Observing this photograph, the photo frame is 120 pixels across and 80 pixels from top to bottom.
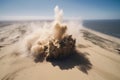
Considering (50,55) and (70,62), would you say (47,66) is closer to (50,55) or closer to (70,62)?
(50,55)

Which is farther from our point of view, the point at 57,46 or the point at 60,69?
the point at 57,46

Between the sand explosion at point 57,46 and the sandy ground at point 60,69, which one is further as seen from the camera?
the sand explosion at point 57,46

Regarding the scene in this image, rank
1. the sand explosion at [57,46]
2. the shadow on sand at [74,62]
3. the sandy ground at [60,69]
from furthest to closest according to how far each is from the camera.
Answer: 1. the sand explosion at [57,46]
2. the shadow on sand at [74,62]
3. the sandy ground at [60,69]

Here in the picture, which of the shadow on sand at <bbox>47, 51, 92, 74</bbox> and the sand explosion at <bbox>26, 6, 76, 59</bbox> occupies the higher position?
the sand explosion at <bbox>26, 6, 76, 59</bbox>

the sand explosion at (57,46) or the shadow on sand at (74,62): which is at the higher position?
the sand explosion at (57,46)

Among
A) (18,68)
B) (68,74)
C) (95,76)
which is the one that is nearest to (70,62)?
(68,74)

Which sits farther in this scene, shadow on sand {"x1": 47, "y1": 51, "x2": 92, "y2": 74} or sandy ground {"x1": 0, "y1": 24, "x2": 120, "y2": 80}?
shadow on sand {"x1": 47, "y1": 51, "x2": 92, "y2": 74}

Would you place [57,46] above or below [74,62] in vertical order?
above

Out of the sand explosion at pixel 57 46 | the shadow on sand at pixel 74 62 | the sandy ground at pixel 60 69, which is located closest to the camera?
the sandy ground at pixel 60 69

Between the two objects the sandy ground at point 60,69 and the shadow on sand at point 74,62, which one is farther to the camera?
the shadow on sand at point 74,62
